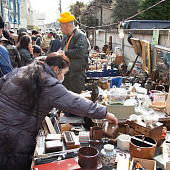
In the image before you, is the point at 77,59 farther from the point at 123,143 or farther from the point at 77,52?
the point at 123,143

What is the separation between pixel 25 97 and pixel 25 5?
167 ft

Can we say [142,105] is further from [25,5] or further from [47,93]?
[25,5]

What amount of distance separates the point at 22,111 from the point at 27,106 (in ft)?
0.22

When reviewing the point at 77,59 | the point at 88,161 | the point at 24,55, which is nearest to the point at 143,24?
the point at 77,59

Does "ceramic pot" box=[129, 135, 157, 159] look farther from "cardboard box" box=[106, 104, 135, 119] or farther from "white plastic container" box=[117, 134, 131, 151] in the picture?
"cardboard box" box=[106, 104, 135, 119]

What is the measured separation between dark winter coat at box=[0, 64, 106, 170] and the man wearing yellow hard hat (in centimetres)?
247

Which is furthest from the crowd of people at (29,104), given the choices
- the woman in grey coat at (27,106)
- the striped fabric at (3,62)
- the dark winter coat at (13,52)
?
the dark winter coat at (13,52)

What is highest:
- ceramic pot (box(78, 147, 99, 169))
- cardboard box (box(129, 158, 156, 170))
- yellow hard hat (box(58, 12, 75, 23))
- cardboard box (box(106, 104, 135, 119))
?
yellow hard hat (box(58, 12, 75, 23))

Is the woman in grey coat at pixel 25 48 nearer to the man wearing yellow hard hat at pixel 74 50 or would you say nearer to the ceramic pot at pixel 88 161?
the man wearing yellow hard hat at pixel 74 50

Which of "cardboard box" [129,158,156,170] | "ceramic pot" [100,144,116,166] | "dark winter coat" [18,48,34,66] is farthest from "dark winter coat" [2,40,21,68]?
"cardboard box" [129,158,156,170]

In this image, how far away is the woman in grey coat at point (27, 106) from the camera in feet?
6.64

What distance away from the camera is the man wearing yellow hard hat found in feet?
14.7

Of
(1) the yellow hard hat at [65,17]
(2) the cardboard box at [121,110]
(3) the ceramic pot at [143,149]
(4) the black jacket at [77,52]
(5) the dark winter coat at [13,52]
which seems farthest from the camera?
(4) the black jacket at [77,52]

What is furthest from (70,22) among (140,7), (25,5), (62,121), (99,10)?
(25,5)
